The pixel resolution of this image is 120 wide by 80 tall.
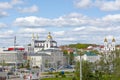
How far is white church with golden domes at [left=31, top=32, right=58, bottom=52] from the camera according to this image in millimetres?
186625

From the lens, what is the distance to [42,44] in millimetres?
198875

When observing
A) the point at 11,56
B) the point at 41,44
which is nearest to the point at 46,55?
the point at 11,56

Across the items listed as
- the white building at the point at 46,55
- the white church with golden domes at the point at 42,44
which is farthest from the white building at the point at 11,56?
the white church with golden domes at the point at 42,44

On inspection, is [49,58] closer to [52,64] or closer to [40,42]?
Result: [52,64]

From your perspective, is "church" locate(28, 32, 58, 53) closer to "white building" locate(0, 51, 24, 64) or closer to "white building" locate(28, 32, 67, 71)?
"white building" locate(28, 32, 67, 71)

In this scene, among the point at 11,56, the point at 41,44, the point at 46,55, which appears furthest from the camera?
the point at 41,44

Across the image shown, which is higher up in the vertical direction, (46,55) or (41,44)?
(41,44)

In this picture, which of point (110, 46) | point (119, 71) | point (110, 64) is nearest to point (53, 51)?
point (110, 46)

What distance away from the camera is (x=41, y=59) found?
150 m

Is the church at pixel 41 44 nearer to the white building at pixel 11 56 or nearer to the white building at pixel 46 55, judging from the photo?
the white building at pixel 46 55

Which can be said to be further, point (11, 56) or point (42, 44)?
point (42, 44)

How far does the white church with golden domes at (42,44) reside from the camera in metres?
187

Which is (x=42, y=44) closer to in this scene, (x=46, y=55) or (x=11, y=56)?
(x=11, y=56)

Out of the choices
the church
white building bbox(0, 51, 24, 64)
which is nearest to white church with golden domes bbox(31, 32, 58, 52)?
the church
